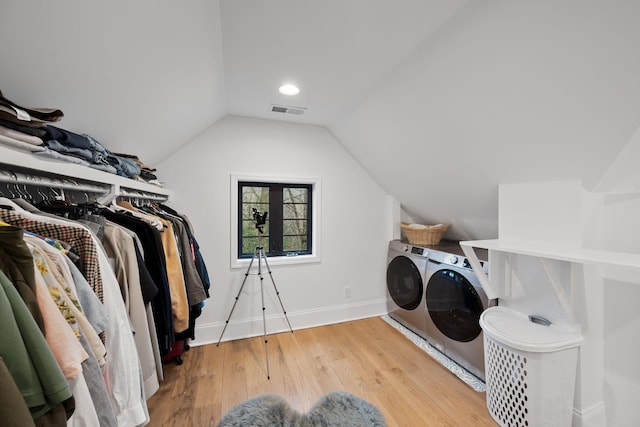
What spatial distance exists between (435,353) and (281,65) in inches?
104

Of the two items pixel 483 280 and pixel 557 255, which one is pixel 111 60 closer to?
pixel 557 255

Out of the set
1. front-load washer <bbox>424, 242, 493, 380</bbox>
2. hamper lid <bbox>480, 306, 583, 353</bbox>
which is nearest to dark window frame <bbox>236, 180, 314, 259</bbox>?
front-load washer <bbox>424, 242, 493, 380</bbox>

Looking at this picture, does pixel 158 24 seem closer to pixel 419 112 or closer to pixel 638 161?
pixel 419 112

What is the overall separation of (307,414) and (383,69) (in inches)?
88.5

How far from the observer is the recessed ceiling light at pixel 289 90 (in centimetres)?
196

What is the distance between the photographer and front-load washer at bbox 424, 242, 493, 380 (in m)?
1.97

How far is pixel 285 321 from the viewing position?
2.80 m

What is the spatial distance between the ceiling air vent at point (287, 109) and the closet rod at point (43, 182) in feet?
4.88

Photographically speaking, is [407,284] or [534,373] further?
[407,284]

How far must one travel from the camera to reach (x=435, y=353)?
7.66ft

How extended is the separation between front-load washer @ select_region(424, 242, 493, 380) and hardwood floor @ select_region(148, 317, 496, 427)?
193 millimetres

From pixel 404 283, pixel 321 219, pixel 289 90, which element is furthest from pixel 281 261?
pixel 289 90

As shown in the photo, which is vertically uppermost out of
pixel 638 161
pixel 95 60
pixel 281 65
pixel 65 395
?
pixel 281 65

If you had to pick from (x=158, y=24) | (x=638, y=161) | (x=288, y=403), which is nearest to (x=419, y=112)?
(x=638, y=161)
